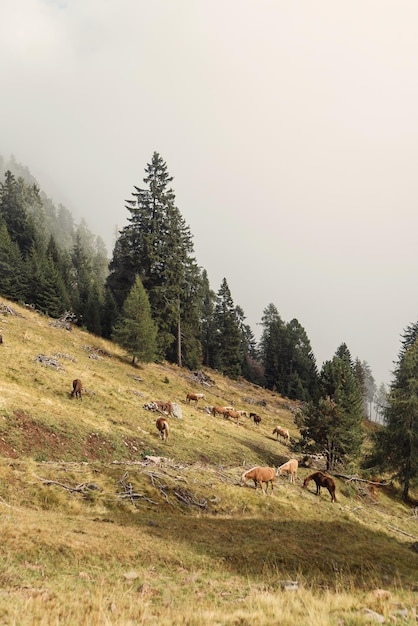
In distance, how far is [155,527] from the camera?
13.2 metres

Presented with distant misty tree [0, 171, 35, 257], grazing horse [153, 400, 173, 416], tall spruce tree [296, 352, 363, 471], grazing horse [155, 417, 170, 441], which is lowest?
grazing horse [155, 417, 170, 441]

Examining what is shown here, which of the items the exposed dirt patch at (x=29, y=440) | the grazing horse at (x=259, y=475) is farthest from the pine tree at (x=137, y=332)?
the grazing horse at (x=259, y=475)

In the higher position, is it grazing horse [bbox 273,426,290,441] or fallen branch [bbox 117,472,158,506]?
grazing horse [bbox 273,426,290,441]

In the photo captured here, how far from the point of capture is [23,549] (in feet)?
29.2

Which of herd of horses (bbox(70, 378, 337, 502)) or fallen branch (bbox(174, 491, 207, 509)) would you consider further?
herd of horses (bbox(70, 378, 337, 502))

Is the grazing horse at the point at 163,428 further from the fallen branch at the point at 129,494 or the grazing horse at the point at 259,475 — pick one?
the fallen branch at the point at 129,494

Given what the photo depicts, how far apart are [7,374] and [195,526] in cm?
1747

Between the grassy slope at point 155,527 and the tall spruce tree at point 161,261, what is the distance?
27.1 m

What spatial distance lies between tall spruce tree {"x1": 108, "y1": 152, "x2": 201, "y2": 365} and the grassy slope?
27.1 m

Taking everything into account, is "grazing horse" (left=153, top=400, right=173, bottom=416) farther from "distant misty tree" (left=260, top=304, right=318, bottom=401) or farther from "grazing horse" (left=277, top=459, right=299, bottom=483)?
"distant misty tree" (left=260, top=304, right=318, bottom=401)

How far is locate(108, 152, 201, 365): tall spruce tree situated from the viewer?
58.1 metres

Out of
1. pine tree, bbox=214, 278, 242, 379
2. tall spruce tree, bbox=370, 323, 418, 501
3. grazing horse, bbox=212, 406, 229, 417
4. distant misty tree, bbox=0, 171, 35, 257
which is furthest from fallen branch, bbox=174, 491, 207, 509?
distant misty tree, bbox=0, 171, 35, 257

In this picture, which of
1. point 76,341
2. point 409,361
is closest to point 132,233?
point 76,341

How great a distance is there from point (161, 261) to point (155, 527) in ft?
163
